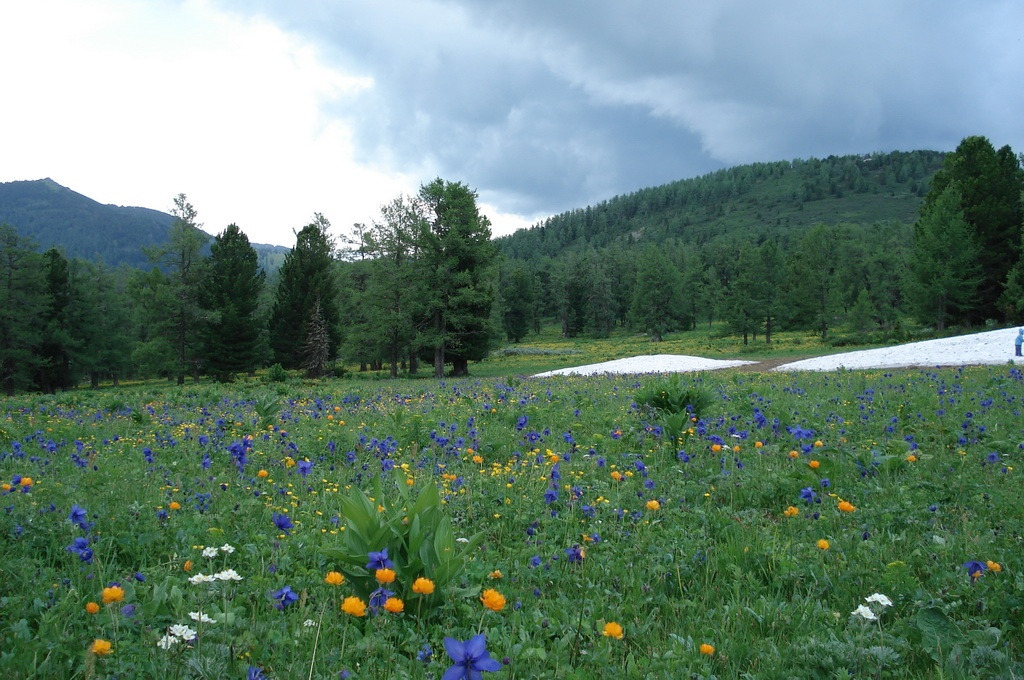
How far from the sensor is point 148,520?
3.92 meters

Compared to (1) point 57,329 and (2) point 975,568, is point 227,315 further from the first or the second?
(2) point 975,568

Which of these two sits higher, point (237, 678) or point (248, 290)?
point (248, 290)

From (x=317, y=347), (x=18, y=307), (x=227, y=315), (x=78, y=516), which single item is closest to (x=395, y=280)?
(x=317, y=347)

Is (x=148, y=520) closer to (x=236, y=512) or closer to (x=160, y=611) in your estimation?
(x=236, y=512)

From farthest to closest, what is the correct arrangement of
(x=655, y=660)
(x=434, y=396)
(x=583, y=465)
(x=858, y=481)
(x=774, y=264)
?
(x=774, y=264) → (x=434, y=396) → (x=583, y=465) → (x=858, y=481) → (x=655, y=660)

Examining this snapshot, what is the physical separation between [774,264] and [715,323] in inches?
1816

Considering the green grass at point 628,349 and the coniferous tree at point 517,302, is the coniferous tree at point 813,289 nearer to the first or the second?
the green grass at point 628,349

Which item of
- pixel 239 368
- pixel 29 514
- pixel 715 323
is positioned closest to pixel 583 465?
pixel 29 514

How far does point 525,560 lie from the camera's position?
3588mm

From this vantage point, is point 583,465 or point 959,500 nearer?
point 959,500

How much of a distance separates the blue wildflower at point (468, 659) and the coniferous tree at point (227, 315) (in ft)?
159

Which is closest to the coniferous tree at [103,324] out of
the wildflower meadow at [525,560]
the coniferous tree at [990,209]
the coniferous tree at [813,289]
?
the wildflower meadow at [525,560]

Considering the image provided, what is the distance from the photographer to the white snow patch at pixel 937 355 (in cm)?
2342

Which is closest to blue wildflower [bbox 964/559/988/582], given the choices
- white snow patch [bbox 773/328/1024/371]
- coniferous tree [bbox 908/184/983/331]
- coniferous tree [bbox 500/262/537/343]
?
white snow patch [bbox 773/328/1024/371]
